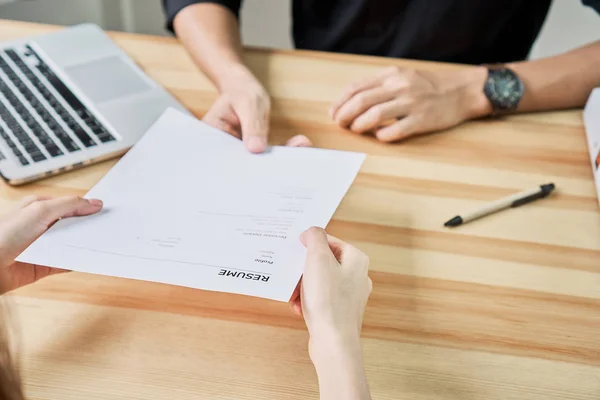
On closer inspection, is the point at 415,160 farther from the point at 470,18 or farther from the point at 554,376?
Answer: the point at 470,18

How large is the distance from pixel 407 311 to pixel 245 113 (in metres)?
0.36

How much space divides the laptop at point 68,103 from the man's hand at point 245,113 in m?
0.07

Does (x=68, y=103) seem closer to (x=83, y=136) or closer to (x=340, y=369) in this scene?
(x=83, y=136)

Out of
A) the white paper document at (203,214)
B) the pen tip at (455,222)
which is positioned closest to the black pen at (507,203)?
the pen tip at (455,222)

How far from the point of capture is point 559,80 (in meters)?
0.97

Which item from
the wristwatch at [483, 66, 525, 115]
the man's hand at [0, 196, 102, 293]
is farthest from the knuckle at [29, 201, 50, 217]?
the wristwatch at [483, 66, 525, 115]

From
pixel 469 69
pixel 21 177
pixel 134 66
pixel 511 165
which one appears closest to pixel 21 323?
pixel 21 177

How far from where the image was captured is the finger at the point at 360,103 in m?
0.90

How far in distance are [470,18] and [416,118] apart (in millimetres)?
397

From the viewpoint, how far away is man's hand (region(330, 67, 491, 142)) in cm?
89

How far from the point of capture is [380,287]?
688 mm

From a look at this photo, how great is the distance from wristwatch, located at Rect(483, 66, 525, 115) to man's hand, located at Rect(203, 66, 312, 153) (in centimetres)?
30

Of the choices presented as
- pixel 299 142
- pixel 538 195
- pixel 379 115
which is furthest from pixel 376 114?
pixel 538 195

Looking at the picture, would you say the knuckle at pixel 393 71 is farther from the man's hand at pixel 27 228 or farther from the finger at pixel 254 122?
the man's hand at pixel 27 228
